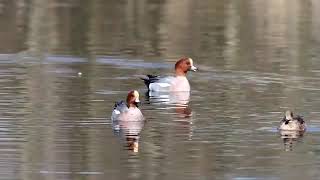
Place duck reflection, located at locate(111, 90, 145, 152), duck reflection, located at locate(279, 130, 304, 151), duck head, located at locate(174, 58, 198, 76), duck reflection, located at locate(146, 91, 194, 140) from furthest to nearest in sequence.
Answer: duck head, located at locate(174, 58, 198, 76), duck reflection, located at locate(111, 90, 145, 152), duck reflection, located at locate(146, 91, 194, 140), duck reflection, located at locate(279, 130, 304, 151)

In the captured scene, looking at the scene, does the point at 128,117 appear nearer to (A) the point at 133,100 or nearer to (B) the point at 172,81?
(A) the point at 133,100

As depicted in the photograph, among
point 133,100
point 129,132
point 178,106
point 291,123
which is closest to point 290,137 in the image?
point 291,123

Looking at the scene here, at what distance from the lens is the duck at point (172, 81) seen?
2500cm

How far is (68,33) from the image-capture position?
119 ft

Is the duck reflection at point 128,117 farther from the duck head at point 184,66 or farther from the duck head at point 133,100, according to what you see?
the duck head at point 184,66

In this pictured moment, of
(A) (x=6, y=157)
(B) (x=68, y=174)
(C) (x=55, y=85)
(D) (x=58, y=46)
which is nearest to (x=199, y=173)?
(B) (x=68, y=174)

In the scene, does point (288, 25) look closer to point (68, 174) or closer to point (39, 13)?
point (39, 13)

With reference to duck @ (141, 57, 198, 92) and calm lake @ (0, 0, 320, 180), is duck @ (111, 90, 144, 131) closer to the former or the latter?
calm lake @ (0, 0, 320, 180)

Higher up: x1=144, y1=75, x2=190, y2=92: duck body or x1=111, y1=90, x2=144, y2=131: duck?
x1=144, y1=75, x2=190, y2=92: duck body

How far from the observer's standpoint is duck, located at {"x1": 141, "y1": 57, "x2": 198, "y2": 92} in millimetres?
25000

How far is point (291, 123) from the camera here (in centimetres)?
1853

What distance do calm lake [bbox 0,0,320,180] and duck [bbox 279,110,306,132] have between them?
19 cm

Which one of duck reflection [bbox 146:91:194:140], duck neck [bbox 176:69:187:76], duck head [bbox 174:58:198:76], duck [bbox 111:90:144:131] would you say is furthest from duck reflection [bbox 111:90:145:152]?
duck head [bbox 174:58:198:76]

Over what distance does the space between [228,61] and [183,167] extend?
13.3 meters
